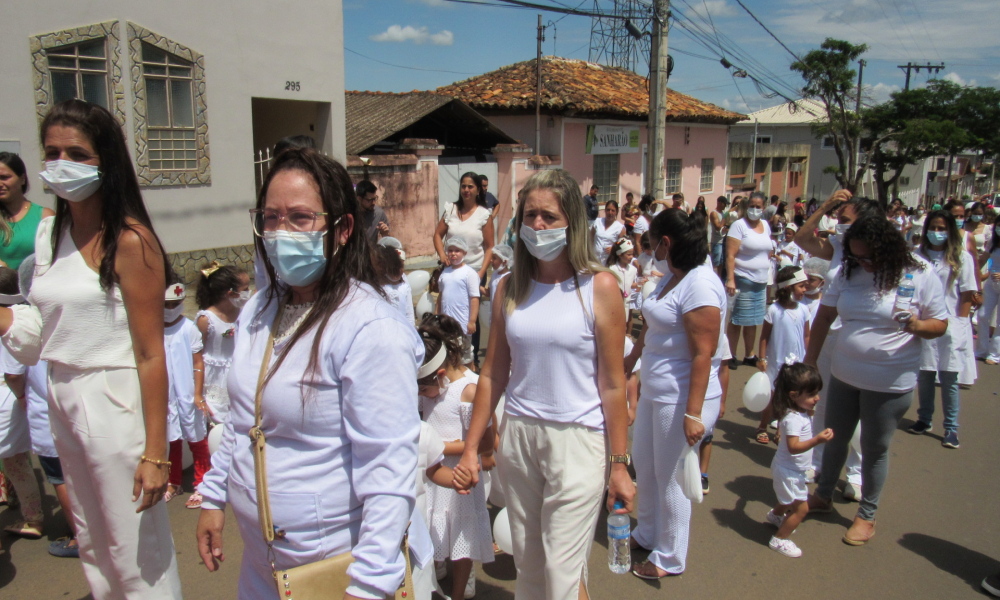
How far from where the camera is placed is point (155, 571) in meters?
2.44

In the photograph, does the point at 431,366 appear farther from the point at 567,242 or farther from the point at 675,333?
the point at 675,333

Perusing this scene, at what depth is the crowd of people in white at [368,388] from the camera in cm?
163

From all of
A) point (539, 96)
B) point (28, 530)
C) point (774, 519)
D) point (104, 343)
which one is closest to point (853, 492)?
point (774, 519)

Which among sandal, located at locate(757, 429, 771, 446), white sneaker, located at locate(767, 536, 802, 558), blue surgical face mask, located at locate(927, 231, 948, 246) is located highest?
blue surgical face mask, located at locate(927, 231, 948, 246)

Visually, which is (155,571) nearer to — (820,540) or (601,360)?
(601,360)

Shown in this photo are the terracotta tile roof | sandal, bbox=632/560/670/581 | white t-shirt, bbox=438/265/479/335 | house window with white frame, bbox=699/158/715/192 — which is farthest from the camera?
house window with white frame, bbox=699/158/715/192

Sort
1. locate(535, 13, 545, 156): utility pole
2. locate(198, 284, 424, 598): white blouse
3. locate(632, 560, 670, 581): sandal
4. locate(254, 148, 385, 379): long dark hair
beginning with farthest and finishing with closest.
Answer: locate(535, 13, 545, 156): utility pole < locate(632, 560, 670, 581): sandal < locate(254, 148, 385, 379): long dark hair < locate(198, 284, 424, 598): white blouse

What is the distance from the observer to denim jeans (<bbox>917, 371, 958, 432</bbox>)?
5.54 metres

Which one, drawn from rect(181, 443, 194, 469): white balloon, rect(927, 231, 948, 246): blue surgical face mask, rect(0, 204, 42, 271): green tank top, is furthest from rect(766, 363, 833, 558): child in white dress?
rect(0, 204, 42, 271): green tank top

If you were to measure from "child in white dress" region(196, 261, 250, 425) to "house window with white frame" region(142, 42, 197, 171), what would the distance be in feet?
22.3

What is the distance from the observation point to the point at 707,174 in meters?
24.6

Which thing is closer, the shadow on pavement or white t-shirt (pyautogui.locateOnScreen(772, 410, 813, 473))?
the shadow on pavement

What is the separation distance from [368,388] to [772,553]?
3253 millimetres

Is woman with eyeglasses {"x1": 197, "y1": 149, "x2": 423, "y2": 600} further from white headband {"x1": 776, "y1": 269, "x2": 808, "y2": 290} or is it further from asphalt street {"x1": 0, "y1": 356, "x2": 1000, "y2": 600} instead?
white headband {"x1": 776, "y1": 269, "x2": 808, "y2": 290}
